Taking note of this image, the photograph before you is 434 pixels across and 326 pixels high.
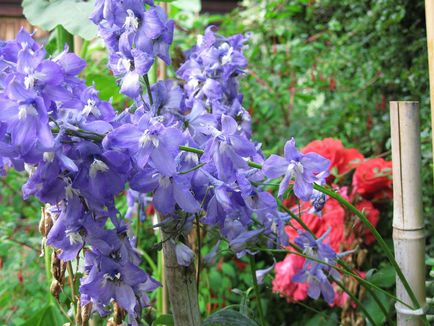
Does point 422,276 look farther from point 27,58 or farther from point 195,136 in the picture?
point 27,58

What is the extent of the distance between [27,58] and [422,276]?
1.94 feet

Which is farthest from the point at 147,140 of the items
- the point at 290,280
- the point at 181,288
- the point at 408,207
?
the point at 290,280

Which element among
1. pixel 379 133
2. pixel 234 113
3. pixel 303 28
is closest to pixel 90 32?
pixel 234 113

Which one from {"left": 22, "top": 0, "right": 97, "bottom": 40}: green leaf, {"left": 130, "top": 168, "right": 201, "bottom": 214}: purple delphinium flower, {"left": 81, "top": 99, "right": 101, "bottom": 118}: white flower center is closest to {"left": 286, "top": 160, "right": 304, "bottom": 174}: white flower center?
{"left": 130, "top": 168, "right": 201, "bottom": 214}: purple delphinium flower

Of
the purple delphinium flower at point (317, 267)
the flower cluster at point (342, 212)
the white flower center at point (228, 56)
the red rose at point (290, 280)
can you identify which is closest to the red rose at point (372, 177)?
the flower cluster at point (342, 212)

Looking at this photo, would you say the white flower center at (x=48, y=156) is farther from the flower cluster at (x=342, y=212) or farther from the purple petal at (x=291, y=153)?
the flower cluster at (x=342, y=212)

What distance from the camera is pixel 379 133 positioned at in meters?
1.67

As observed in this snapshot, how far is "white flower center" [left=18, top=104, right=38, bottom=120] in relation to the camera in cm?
50

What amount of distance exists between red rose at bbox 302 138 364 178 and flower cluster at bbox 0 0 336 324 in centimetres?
59

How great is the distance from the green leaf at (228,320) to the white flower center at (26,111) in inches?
14.6

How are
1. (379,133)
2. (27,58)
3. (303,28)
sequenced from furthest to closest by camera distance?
(303,28) < (379,133) < (27,58)

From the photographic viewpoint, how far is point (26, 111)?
19.7 inches

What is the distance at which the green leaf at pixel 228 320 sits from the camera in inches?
29.5

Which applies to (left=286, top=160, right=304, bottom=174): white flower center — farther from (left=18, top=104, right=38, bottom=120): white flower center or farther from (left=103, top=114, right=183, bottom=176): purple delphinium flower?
(left=18, top=104, right=38, bottom=120): white flower center
